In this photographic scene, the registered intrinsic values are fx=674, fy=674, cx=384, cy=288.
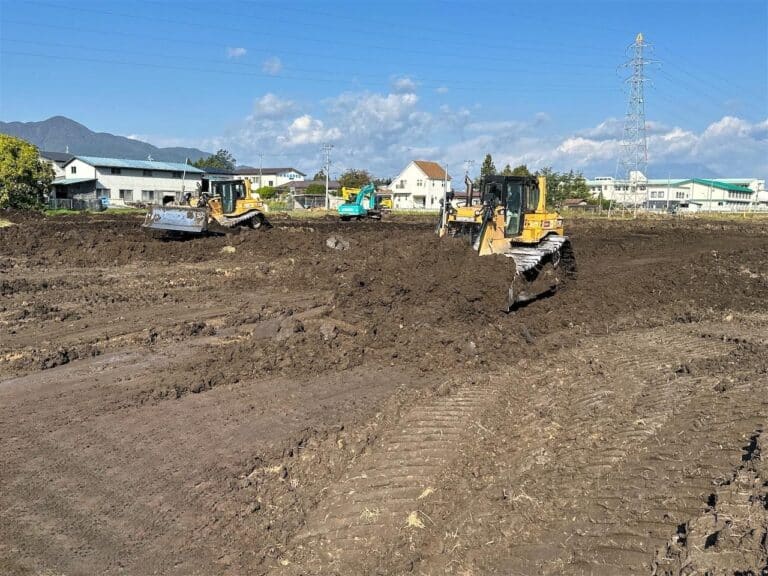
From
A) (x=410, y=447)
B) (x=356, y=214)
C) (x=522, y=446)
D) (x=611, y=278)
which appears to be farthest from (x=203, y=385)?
(x=356, y=214)

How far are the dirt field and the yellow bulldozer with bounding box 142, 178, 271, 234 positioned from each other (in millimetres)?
9718

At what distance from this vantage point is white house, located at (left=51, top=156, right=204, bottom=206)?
6894 centimetres

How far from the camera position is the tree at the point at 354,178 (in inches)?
3745

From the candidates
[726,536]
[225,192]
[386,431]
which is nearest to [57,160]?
[225,192]

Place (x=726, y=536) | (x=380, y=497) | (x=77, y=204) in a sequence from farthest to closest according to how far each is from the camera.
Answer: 1. (x=77, y=204)
2. (x=380, y=497)
3. (x=726, y=536)

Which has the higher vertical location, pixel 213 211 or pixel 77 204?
pixel 77 204

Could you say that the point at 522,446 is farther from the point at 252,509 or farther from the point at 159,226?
the point at 159,226

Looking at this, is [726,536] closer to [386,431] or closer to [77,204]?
[386,431]

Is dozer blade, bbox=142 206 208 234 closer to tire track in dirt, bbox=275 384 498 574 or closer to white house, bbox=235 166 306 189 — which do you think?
tire track in dirt, bbox=275 384 498 574

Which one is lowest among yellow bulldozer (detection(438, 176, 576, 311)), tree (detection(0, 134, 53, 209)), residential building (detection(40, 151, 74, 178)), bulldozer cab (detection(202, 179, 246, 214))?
yellow bulldozer (detection(438, 176, 576, 311))

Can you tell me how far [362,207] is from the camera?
43125 millimetres

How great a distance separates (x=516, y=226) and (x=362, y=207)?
2873cm

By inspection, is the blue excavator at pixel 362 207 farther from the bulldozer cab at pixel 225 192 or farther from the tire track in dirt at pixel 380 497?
the tire track in dirt at pixel 380 497

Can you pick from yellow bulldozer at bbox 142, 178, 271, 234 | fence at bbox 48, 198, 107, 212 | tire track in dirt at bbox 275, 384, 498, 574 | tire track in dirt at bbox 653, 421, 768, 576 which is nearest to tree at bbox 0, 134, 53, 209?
fence at bbox 48, 198, 107, 212
